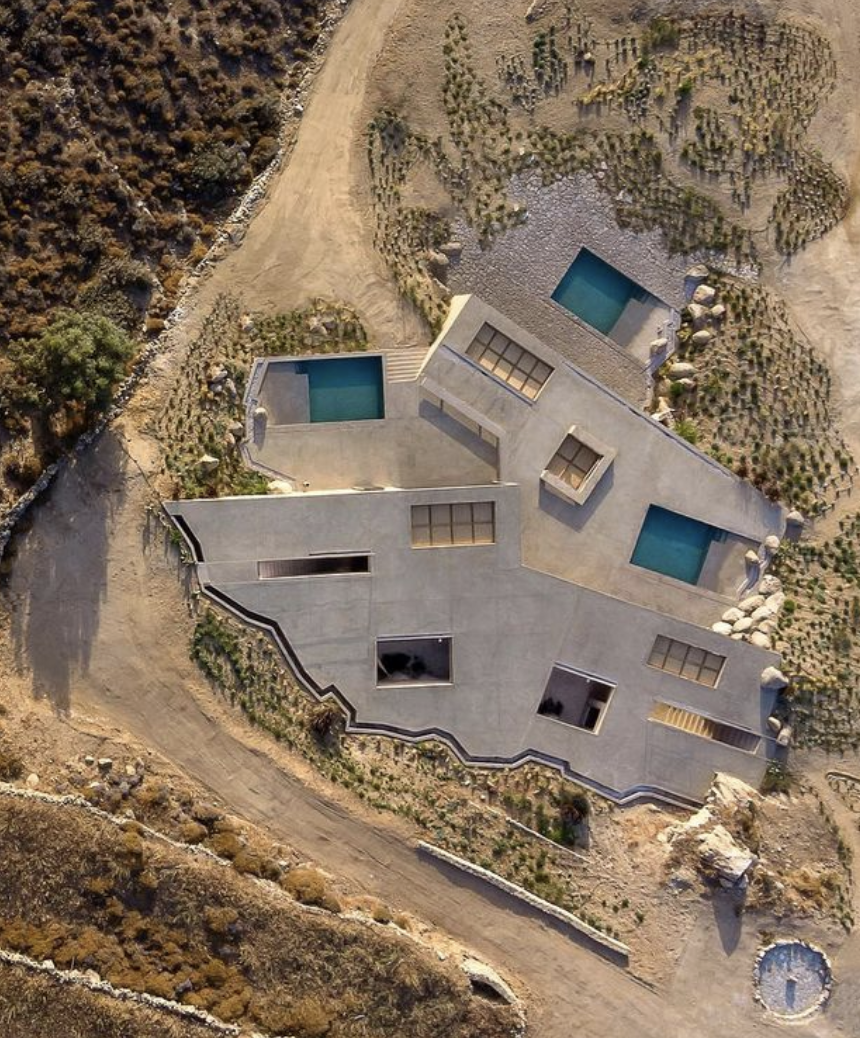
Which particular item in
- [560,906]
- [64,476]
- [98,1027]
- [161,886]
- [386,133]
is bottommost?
[98,1027]

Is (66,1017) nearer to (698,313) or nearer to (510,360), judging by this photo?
(510,360)

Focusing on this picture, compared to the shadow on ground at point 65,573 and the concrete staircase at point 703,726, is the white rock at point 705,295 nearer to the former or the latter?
the concrete staircase at point 703,726

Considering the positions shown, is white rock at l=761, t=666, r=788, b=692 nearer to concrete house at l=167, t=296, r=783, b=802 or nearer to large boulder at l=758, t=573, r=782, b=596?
concrete house at l=167, t=296, r=783, b=802

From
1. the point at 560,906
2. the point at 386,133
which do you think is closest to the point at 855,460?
the point at 560,906

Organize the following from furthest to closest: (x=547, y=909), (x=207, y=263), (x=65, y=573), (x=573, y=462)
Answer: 1. (x=207, y=263)
2. (x=573, y=462)
3. (x=65, y=573)
4. (x=547, y=909)

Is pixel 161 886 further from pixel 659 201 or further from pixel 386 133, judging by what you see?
pixel 659 201

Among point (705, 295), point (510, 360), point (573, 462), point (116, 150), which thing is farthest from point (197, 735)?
point (705, 295)

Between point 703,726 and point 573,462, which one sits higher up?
point 573,462
